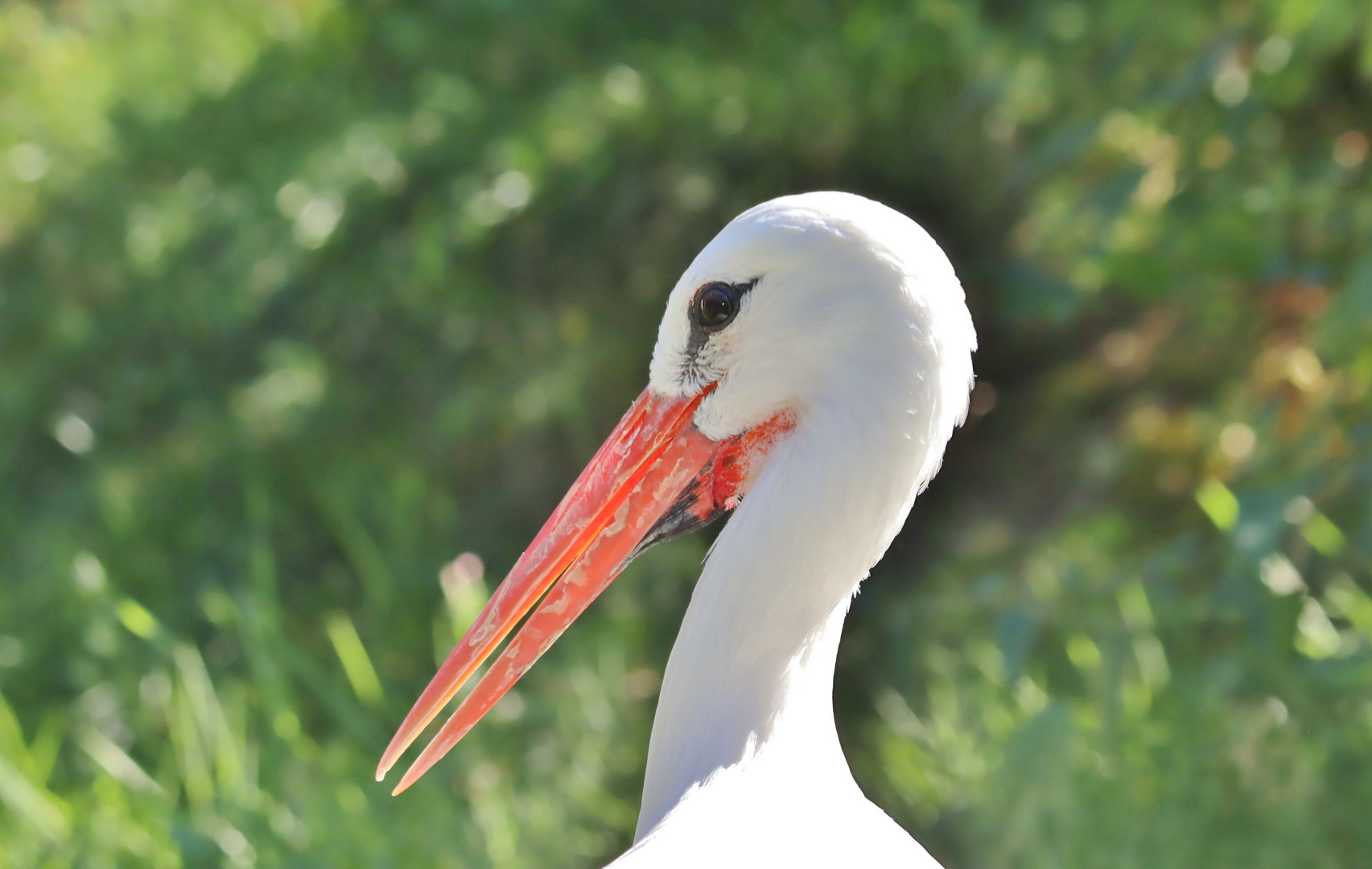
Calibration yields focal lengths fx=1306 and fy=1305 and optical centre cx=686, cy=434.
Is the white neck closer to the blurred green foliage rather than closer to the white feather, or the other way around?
the white feather

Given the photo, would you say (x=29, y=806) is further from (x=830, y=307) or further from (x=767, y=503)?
(x=830, y=307)

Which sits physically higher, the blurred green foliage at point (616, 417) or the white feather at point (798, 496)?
the white feather at point (798, 496)

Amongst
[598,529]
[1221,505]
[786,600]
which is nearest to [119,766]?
[598,529]

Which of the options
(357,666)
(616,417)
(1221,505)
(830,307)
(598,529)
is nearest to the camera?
(830,307)

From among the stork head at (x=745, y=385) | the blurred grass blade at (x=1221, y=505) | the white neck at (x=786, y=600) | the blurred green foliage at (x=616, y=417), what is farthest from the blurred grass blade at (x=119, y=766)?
the blurred grass blade at (x=1221, y=505)

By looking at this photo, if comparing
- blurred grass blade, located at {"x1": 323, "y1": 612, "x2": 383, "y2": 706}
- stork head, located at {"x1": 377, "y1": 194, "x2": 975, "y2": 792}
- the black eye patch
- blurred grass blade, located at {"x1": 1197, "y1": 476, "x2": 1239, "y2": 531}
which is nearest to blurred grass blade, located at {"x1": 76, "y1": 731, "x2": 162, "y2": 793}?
blurred grass blade, located at {"x1": 323, "y1": 612, "x2": 383, "y2": 706}

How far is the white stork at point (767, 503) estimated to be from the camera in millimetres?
1226

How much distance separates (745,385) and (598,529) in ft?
0.73

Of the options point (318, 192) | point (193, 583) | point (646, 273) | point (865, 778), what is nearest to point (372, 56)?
point (318, 192)

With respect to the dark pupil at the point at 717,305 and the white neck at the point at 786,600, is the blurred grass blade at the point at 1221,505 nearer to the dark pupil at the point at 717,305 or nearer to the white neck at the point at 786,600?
the white neck at the point at 786,600

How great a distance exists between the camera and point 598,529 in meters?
1.38

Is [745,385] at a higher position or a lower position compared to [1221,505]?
higher

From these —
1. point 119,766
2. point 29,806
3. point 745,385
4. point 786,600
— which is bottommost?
point 119,766

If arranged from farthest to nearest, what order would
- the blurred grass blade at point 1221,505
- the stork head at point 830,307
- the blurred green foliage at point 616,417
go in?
the blurred green foliage at point 616,417 < the blurred grass blade at point 1221,505 < the stork head at point 830,307
